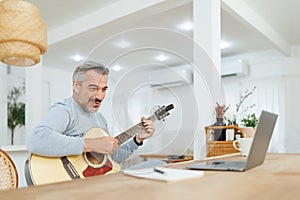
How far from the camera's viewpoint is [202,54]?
943 mm

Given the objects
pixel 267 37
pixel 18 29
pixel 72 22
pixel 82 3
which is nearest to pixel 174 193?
pixel 18 29

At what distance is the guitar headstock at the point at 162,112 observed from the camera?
0.81m

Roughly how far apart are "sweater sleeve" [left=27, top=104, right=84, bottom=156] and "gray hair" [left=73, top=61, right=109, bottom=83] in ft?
0.94

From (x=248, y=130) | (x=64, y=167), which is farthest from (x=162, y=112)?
(x=248, y=130)

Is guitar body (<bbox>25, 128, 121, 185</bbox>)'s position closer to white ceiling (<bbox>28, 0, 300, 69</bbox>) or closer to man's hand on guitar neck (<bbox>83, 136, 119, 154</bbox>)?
man's hand on guitar neck (<bbox>83, 136, 119, 154</bbox>)

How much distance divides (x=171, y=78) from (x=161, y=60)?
0.06 m

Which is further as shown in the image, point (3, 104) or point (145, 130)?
point (3, 104)

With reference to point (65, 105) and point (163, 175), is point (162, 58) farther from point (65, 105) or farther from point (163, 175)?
point (65, 105)

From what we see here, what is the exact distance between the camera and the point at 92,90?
828 mm

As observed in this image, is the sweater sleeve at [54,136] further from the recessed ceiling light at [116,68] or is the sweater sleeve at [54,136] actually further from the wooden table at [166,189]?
the wooden table at [166,189]

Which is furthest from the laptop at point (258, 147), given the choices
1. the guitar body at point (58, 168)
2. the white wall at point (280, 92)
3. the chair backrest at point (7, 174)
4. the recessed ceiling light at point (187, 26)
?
the white wall at point (280, 92)

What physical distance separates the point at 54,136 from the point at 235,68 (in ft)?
14.9

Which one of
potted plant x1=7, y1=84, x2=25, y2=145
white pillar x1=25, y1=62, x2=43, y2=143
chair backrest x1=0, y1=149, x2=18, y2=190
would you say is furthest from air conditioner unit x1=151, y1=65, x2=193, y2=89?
potted plant x1=7, y1=84, x2=25, y2=145

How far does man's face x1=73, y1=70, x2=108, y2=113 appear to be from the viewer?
810mm
